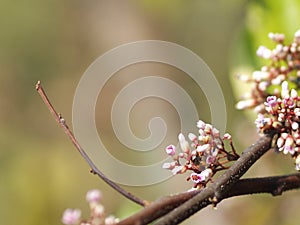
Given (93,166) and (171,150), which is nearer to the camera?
(93,166)

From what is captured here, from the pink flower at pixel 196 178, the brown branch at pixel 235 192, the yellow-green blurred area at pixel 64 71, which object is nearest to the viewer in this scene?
the brown branch at pixel 235 192

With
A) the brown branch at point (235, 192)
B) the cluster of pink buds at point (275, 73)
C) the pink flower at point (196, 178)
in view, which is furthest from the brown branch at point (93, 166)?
the cluster of pink buds at point (275, 73)

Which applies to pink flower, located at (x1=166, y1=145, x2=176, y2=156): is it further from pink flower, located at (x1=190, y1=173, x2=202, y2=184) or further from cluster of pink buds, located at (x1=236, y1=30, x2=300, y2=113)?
cluster of pink buds, located at (x1=236, y1=30, x2=300, y2=113)

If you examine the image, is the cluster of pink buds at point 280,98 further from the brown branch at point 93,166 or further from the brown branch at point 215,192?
the brown branch at point 93,166

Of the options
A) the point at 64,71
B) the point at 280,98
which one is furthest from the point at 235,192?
the point at 64,71

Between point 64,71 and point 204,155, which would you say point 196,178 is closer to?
point 204,155

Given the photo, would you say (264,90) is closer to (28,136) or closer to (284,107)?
(284,107)


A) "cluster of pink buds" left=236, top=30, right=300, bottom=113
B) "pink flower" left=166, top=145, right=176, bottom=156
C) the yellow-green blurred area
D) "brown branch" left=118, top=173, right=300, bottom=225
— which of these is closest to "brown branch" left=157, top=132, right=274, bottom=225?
"brown branch" left=118, top=173, right=300, bottom=225
